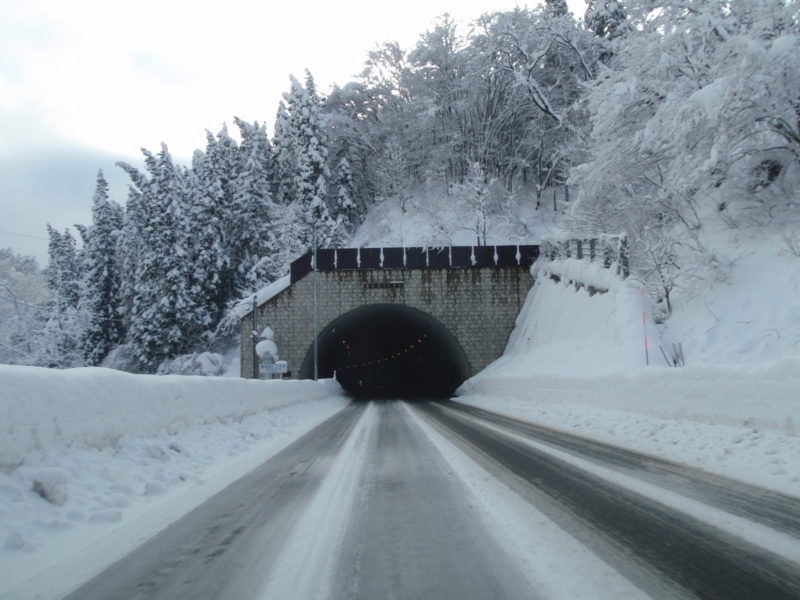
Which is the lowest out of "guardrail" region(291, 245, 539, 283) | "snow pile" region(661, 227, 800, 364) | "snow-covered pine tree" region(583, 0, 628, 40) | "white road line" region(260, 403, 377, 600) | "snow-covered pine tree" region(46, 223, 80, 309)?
"white road line" region(260, 403, 377, 600)

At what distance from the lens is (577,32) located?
116 feet

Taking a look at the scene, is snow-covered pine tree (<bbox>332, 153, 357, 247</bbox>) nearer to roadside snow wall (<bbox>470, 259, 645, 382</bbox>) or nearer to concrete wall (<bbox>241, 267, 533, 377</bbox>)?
concrete wall (<bbox>241, 267, 533, 377</bbox>)

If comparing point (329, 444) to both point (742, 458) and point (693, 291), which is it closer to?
point (742, 458)

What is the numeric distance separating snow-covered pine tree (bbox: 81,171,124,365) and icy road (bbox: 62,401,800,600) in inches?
1996

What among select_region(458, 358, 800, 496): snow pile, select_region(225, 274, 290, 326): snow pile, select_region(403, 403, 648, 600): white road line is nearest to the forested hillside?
select_region(458, 358, 800, 496): snow pile

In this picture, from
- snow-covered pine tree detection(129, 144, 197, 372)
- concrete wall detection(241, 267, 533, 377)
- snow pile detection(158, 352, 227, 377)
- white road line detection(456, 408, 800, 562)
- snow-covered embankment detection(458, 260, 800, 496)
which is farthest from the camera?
snow-covered pine tree detection(129, 144, 197, 372)

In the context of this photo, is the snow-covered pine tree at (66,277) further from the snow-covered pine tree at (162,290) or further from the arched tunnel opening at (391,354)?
the arched tunnel opening at (391,354)

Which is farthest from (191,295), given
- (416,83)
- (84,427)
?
(84,427)

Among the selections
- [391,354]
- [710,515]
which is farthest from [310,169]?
[710,515]

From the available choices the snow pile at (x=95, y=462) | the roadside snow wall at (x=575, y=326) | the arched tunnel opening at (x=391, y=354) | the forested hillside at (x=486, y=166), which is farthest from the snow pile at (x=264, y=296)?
the snow pile at (x=95, y=462)

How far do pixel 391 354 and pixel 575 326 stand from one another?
4257cm

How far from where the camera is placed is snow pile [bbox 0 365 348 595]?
3.77 meters

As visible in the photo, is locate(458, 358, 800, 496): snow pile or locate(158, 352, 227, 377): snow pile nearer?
locate(458, 358, 800, 496): snow pile

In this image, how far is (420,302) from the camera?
33.4 metres
